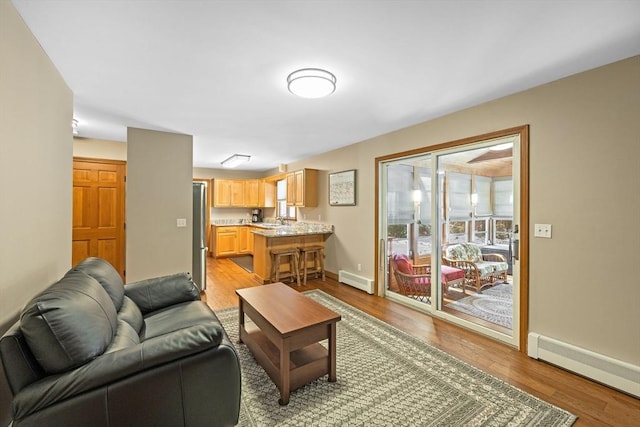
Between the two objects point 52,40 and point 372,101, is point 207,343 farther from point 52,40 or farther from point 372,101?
point 372,101

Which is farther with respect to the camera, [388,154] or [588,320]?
[388,154]

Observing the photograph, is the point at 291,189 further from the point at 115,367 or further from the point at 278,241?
the point at 115,367

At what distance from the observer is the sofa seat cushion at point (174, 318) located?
1973mm

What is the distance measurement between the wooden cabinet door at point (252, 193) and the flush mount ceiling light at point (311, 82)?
220 inches

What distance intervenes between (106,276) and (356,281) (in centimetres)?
331

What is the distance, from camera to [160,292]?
243cm

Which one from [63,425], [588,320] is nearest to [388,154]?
[588,320]

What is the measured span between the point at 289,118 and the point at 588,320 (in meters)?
3.45

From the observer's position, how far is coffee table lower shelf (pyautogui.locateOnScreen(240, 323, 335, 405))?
1.93m

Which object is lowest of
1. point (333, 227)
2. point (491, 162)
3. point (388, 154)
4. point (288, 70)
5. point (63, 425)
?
point (63, 425)

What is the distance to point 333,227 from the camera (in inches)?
201

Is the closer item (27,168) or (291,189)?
(27,168)

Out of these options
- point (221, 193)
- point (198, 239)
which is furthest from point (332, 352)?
point (221, 193)

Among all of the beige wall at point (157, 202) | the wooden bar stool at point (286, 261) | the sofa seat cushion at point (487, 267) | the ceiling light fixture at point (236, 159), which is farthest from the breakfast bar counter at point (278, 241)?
the sofa seat cushion at point (487, 267)
